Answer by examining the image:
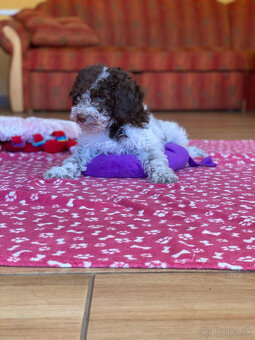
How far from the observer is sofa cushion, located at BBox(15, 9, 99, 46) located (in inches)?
213

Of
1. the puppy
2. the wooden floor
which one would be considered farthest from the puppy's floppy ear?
the wooden floor

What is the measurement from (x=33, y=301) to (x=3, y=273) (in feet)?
0.56

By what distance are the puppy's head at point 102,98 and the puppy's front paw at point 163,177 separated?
294 mm

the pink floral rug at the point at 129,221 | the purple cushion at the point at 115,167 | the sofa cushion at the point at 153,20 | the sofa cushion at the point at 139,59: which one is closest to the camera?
the pink floral rug at the point at 129,221

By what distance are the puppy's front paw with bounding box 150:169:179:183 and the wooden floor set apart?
3.04 ft

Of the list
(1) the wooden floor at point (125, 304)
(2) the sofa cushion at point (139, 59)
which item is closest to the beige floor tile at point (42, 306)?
(1) the wooden floor at point (125, 304)

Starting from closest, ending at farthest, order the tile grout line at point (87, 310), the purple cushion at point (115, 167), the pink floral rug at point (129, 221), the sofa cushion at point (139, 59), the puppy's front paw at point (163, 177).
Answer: the tile grout line at point (87, 310) → the pink floral rug at point (129, 221) → the puppy's front paw at point (163, 177) → the purple cushion at point (115, 167) → the sofa cushion at point (139, 59)

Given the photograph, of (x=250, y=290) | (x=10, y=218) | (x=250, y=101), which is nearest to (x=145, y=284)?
(x=250, y=290)

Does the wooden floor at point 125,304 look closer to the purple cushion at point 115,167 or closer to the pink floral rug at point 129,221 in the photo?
the pink floral rug at point 129,221

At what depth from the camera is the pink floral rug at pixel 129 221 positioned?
125cm

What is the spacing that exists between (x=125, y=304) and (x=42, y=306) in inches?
6.7

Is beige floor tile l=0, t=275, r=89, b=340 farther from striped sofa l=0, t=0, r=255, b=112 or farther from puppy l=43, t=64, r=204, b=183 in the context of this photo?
striped sofa l=0, t=0, r=255, b=112

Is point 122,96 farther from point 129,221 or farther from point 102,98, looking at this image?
point 129,221

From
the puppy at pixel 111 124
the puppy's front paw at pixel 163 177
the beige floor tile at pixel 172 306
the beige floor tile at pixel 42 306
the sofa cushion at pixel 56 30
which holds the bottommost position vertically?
the puppy's front paw at pixel 163 177
